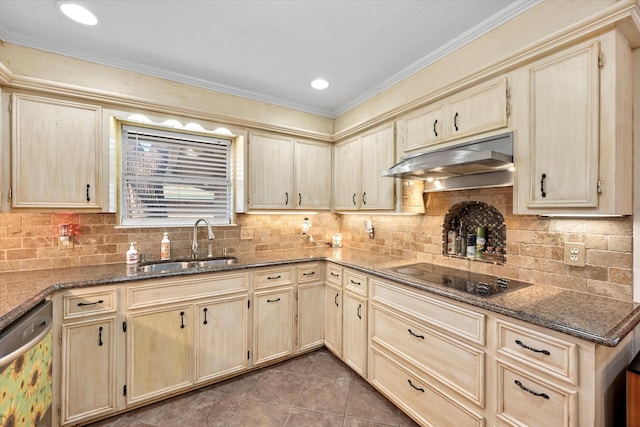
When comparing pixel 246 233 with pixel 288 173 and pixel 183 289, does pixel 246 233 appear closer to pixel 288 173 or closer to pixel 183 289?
pixel 288 173

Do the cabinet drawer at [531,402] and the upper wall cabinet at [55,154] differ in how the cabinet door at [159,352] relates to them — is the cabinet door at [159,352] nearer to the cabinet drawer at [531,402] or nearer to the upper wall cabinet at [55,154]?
the upper wall cabinet at [55,154]

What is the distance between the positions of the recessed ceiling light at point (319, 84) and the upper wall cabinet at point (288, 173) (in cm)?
62

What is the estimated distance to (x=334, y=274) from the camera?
2754 millimetres

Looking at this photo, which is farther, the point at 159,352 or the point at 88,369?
the point at 159,352

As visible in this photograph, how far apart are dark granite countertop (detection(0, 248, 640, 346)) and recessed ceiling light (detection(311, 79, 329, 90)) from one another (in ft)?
5.75

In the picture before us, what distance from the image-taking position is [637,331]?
5.12 feet

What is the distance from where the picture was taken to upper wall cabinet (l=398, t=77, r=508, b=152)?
181cm

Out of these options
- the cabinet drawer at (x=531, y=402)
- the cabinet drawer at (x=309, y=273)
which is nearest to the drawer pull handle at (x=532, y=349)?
the cabinet drawer at (x=531, y=402)

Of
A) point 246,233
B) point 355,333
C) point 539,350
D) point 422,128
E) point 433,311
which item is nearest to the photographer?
point 539,350

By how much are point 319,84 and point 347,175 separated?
0.98 metres

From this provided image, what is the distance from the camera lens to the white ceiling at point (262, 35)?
5.71 ft

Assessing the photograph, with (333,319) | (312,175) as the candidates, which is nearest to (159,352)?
(333,319)

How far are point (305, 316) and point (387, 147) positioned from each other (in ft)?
5.95

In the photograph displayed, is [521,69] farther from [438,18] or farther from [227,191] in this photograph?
[227,191]
